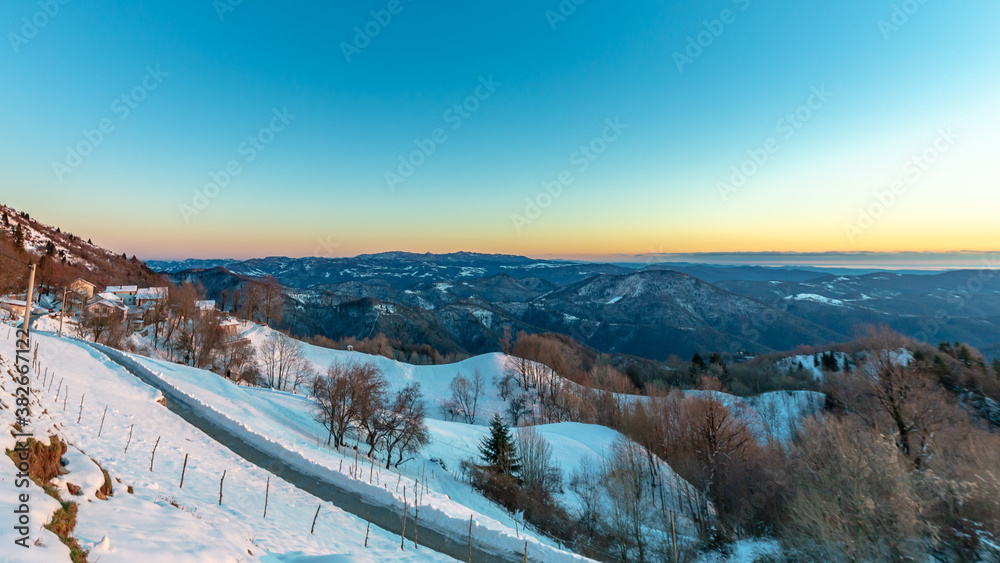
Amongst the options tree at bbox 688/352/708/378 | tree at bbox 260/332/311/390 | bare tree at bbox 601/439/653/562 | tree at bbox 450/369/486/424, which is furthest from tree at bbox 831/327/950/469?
tree at bbox 260/332/311/390

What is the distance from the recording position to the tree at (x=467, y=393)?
64.7 metres

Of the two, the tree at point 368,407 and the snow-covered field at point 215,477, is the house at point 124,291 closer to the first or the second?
the snow-covered field at point 215,477

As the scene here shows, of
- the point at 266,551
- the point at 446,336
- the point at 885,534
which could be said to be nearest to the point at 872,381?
the point at 885,534

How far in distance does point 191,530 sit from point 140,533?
38.7 inches

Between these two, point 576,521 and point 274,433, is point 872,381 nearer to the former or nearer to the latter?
point 576,521

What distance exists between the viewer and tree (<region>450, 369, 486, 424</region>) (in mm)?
64706

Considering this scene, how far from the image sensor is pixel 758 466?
2975 centimetres

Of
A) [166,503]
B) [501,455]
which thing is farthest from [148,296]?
[166,503]

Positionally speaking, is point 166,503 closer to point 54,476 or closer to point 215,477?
point 54,476

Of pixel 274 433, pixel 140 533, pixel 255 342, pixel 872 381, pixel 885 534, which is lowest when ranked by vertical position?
pixel 255 342

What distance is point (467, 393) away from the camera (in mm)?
68438

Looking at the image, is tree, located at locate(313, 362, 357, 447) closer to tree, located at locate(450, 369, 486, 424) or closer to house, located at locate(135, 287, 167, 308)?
tree, located at locate(450, 369, 486, 424)

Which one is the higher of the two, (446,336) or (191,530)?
(191,530)

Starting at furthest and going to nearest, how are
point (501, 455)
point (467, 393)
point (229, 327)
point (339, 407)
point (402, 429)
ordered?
point (467, 393) → point (229, 327) → point (501, 455) → point (339, 407) → point (402, 429)
